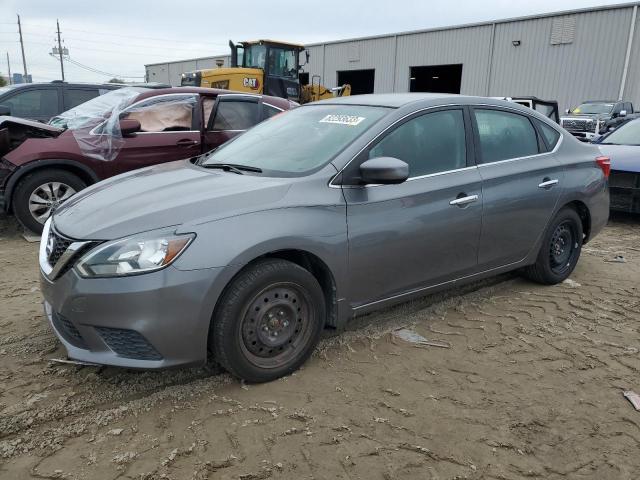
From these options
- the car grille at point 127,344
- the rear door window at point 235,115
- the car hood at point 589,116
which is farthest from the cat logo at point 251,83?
the car grille at point 127,344

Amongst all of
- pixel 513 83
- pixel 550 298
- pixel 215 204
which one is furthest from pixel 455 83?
pixel 215 204

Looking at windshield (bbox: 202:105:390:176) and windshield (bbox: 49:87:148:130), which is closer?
windshield (bbox: 202:105:390:176)

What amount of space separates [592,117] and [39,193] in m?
16.8

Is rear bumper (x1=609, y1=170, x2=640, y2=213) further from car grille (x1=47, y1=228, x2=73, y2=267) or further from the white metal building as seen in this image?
the white metal building

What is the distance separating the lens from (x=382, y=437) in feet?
8.47

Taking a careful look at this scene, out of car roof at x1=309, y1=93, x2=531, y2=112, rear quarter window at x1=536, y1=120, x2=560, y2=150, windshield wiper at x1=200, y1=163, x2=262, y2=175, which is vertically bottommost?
windshield wiper at x1=200, y1=163, x2=262, y2=175

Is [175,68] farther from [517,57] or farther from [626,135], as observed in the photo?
[626,135]

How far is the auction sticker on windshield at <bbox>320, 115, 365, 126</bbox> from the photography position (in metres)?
3.55

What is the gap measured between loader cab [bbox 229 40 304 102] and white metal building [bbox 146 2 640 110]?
491 inches

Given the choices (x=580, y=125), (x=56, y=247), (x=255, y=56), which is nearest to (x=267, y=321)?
(x=56, y=247)

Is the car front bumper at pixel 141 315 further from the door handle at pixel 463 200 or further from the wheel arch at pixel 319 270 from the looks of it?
the door handle at pixel 463 200

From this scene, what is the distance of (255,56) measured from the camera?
16.0m

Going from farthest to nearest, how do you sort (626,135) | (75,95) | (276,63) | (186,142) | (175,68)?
(175,68) → (276,63) → (75,95) → (626,135) → (186,142)

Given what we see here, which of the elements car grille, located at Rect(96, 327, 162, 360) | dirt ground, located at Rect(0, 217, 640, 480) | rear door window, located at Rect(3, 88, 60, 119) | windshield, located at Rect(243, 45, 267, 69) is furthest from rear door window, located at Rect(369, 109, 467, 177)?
windshield, located at Rect(243, 45, 267, 69)
